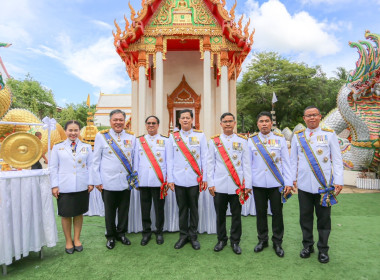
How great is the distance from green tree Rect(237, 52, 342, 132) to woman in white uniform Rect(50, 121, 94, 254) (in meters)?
22.8

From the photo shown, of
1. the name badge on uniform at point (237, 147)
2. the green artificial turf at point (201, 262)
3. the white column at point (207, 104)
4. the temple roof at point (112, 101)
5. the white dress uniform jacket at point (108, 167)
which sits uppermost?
the temple roof at point (112, 101)

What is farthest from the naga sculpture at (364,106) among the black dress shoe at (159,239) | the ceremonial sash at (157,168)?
the black dress shoe at (159,239)

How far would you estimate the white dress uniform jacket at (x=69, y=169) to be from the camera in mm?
2869

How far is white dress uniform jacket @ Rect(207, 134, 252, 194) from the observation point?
114 inches

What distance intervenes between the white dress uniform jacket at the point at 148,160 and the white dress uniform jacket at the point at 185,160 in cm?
9

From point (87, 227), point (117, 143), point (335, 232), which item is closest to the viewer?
point (117, 143)

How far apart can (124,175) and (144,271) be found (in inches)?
44.0

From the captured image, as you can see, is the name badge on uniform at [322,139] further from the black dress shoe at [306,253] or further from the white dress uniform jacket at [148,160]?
the white dress uniform jacket at [148,160]

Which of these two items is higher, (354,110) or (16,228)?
(354,110)

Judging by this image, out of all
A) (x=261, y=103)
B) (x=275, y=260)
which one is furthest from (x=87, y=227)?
(x=261, y=103)

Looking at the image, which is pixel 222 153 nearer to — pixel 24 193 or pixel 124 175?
pixel 124 175

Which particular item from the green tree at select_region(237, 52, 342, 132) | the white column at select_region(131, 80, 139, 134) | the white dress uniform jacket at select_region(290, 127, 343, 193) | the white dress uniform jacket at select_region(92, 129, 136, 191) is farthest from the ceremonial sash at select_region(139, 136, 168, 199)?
the green tree at select_region(237, 52, 342, 132)

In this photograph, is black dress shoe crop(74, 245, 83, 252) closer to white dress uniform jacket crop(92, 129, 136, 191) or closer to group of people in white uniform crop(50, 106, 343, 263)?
group of people in white uniform crop(50, 106, 343, 263)

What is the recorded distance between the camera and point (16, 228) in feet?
8.19
